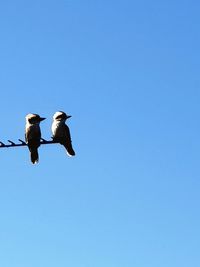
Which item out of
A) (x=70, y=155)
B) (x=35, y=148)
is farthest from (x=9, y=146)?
(x=70, y=155)

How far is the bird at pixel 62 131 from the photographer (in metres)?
14.8

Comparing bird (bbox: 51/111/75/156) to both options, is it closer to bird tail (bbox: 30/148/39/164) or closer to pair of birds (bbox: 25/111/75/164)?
pair of birds (bbox: 25/111/75/164)

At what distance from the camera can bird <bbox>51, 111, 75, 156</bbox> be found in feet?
48.7

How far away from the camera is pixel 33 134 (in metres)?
15.0

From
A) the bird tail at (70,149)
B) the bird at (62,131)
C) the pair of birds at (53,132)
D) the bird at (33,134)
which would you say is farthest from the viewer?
the bird tail at (70,149)

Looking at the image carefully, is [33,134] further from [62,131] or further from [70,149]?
[70,149]

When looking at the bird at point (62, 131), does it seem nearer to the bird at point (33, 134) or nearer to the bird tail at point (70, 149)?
the bird tail at point (70, 149)

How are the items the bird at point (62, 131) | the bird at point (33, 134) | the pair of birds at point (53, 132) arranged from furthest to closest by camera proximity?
the bird at point (62, 131), the pair of birds at point (53, 132), the bird at point (33, 134)

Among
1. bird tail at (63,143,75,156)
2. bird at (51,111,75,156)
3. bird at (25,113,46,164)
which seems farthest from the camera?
bird tail at (63,143,75,156)

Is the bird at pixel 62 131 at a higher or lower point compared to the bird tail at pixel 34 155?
higher

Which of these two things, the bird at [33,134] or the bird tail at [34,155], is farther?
the bird tail at [34,155]

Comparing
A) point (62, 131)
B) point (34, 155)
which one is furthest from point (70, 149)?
point (34, 155)

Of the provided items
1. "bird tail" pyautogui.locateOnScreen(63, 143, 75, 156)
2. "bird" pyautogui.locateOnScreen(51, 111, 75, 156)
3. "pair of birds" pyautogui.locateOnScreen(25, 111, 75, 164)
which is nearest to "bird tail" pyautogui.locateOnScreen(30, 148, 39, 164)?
"pair of birds" pyautogui.locateOnScreen(25, 111, 75, 164)

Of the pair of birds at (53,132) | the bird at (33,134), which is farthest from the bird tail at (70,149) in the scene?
the bird at (33,134)
